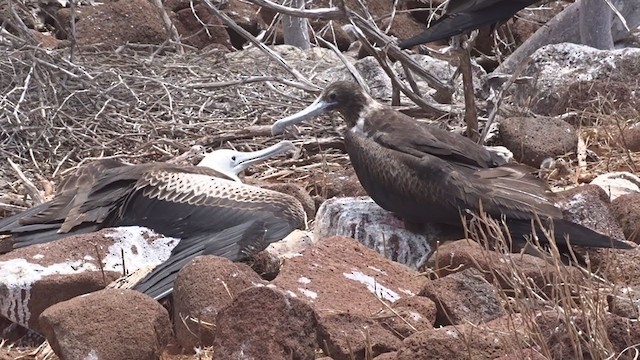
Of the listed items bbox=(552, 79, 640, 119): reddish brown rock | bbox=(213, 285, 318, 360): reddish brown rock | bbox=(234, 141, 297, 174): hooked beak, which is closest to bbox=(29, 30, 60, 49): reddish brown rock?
bbox=(552, 79, 640, 119): reddish brown rock

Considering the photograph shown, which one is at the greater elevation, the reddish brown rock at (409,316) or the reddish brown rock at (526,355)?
the reddish brown rock at (526,355)

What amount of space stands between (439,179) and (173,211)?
2.68 feet

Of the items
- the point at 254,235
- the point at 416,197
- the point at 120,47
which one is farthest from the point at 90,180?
the point at 120,47

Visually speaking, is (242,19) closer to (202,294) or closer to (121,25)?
(121,25)

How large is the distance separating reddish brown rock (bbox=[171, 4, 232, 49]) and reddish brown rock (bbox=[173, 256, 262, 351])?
15.4 ft

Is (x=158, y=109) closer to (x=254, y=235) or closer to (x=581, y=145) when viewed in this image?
(x=581, y=145)

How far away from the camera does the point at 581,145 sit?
16.4ft

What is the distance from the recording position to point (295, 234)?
159 inches

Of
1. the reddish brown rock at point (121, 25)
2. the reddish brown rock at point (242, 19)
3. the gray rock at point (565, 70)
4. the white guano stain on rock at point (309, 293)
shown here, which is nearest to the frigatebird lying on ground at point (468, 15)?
the gray rock at point (565, 70)

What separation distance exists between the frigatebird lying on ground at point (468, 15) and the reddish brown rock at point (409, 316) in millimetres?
1727

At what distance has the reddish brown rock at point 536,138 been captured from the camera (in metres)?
4.93

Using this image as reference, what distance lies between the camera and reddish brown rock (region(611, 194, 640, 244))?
377cm

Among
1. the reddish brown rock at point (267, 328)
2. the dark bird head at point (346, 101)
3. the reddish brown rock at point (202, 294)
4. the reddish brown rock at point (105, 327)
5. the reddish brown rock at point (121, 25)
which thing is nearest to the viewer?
the reddish brown rock at point (267, 328)

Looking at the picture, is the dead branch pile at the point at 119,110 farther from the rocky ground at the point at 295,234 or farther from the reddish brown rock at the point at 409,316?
the reddish brown rock at the point at 409,316
